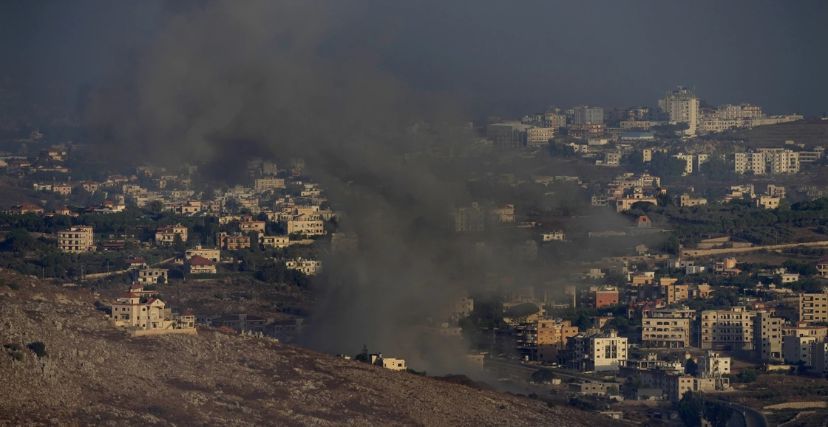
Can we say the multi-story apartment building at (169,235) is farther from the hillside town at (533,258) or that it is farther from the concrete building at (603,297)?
the concrete building at (603,297)

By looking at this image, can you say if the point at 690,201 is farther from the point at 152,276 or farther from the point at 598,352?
the point at 598,352

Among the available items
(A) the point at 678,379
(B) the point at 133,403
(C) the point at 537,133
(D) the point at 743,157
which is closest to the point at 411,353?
(A) the point at 678,379

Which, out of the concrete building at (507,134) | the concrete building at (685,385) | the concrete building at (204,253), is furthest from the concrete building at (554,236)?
the concrete building at (685,385)

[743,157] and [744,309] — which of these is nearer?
[744,309]

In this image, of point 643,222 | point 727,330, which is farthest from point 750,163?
point 727,330

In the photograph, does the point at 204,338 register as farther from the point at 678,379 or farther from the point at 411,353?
the point at 678,379

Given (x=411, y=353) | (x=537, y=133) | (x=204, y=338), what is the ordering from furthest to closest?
1. (x=537, y=133)
2. (x=411, y=353)
3. (x=204, y=338)
